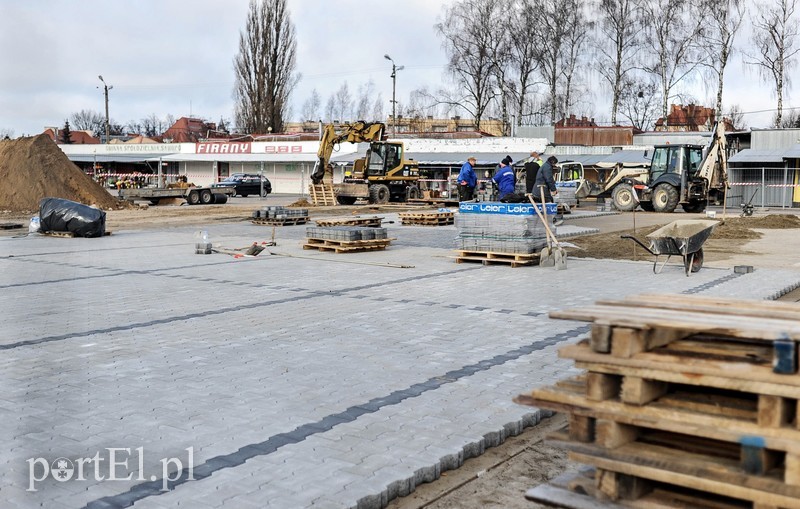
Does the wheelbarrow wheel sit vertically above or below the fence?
below

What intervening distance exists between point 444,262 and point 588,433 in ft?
39.5

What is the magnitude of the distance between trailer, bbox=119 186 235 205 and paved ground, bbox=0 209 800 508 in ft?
79.0

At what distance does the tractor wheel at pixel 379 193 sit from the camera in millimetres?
36125

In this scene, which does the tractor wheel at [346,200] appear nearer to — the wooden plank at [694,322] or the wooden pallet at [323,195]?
the wooden pallet at [323,195]

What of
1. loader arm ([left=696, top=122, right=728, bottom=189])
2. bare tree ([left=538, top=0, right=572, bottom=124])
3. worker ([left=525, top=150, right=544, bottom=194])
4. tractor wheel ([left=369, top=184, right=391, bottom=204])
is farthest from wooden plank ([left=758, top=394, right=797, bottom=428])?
bare tree ([left=538, top=0, right=572, bottom=124])

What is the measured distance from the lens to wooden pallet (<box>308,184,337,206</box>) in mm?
36188

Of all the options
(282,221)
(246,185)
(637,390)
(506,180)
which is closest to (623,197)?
(506,180)

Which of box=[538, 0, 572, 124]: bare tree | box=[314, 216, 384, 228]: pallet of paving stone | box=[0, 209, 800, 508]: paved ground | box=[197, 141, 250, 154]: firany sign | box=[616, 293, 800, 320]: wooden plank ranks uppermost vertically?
box=[538, 0, 572, 124]: bare tree

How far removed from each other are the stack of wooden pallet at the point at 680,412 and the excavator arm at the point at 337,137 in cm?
3177

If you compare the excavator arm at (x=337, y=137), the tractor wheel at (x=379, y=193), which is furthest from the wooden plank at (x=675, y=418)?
the tractor wheel at (x=379, y=193)

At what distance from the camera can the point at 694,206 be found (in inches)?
1315

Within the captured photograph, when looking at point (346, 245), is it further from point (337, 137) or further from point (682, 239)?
point (337, 137)

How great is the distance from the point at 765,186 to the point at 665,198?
10.3m

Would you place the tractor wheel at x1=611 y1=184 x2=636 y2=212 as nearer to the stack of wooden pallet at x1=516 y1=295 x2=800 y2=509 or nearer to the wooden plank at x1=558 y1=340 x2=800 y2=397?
the stack of wooden pallet at x1=516 y1=295 x2=800 y2=509
